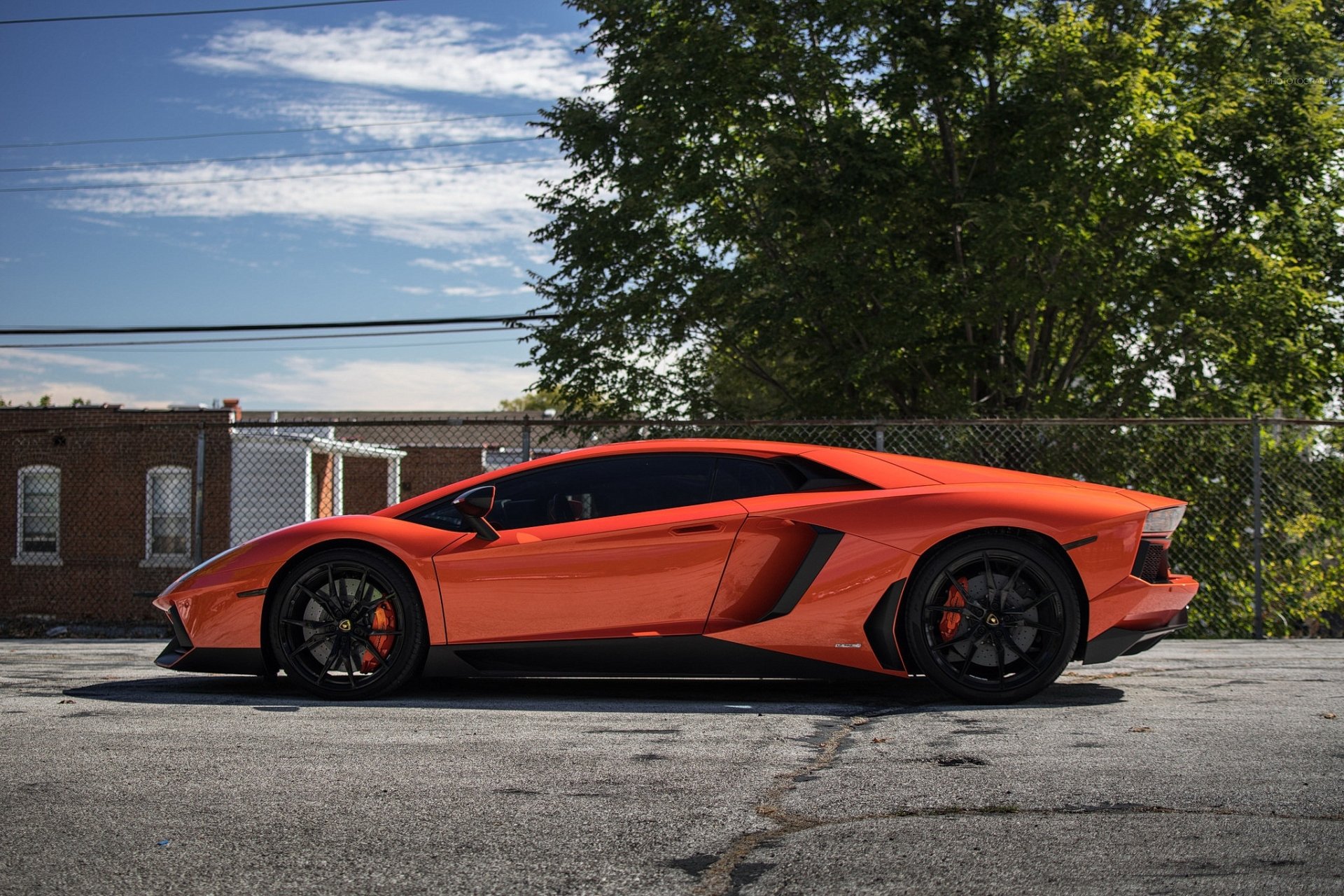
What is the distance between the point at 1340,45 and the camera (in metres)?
16.5

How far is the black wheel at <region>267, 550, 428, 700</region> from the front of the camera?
18.6ft

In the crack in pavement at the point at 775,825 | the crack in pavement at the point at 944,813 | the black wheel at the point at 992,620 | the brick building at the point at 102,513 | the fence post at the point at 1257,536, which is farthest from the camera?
the brick building at the point at 102,513

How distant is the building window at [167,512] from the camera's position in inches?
988

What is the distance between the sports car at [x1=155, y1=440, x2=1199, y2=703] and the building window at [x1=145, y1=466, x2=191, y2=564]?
68.4 ft

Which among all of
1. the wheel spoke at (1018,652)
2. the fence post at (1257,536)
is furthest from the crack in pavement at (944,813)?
the fence post at (1257,536)

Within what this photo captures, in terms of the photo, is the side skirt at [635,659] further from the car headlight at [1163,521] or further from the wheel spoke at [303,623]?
the car headlight at [1163,521]

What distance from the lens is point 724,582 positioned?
5.48 meters

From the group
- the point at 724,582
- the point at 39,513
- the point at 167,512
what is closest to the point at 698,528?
the point at 724,582

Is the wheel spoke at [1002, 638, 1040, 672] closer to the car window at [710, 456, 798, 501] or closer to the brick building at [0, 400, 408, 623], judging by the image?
the car window at [710, 456, 798, 501]

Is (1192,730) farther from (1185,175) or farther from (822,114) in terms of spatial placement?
(822,114)

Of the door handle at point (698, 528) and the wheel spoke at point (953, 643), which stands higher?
the door handle at point (698, 528)

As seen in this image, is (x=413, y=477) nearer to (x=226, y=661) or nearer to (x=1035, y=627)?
(x=226, y=661)

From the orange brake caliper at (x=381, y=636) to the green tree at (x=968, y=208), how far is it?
10.5 meters

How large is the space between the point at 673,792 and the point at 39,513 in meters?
25.9
